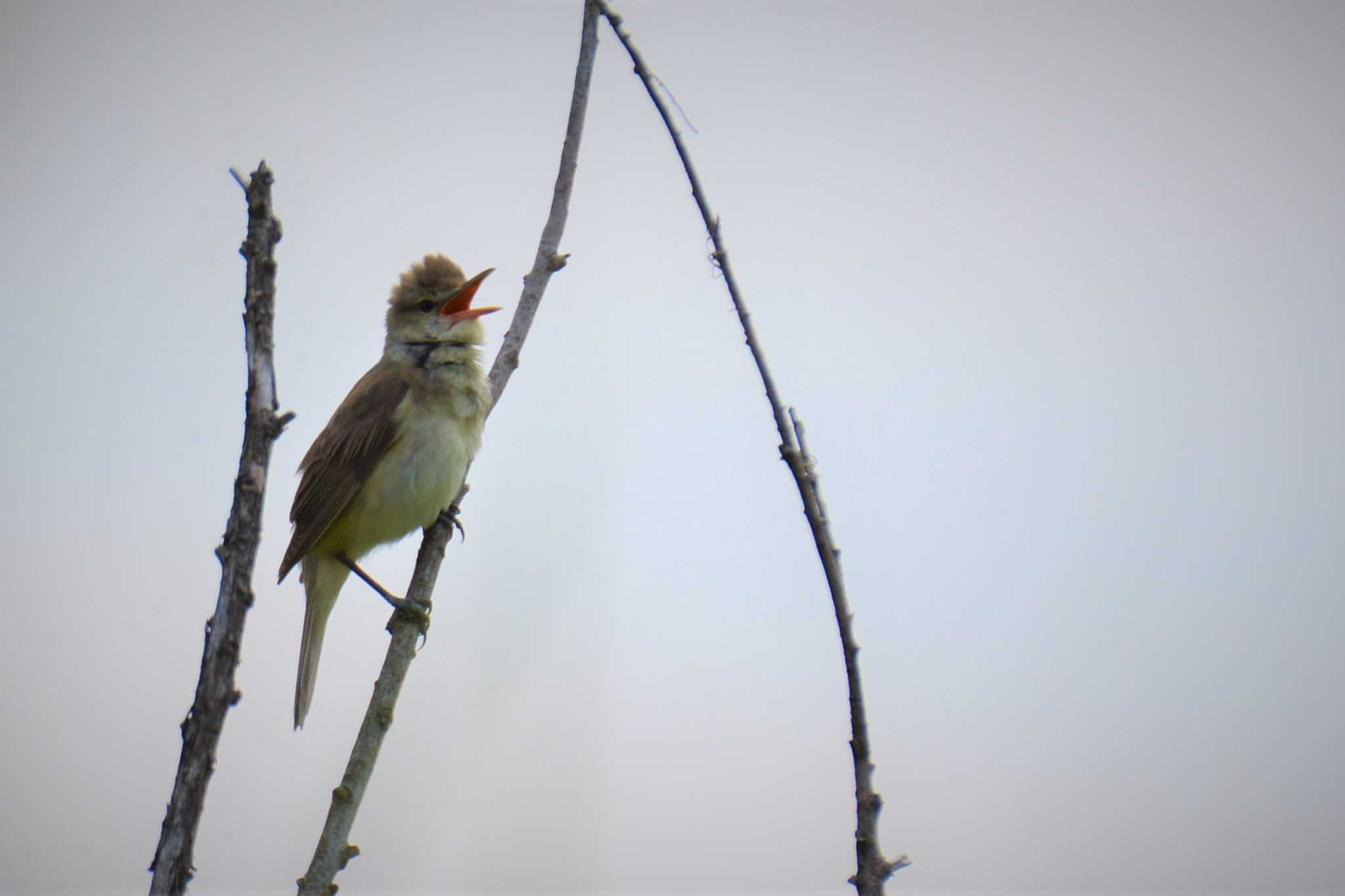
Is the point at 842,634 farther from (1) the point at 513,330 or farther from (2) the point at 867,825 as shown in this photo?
(1) the point at 513,330

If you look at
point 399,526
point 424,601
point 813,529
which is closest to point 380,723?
point 424,601

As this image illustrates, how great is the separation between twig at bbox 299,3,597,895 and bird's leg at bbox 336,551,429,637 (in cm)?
4

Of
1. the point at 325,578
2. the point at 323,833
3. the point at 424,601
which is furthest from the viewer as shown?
the point at 325,578

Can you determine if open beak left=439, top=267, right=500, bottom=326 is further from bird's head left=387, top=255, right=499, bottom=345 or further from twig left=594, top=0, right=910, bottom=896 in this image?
twig left=594, top=0, right=910, bottom=896

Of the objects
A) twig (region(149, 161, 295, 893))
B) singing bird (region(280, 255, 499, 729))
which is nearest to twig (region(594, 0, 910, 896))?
twig (region(149, 161, 295, 893))

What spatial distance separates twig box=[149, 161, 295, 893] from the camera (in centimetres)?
176

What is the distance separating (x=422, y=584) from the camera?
11.9ft

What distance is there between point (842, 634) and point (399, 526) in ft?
9.81

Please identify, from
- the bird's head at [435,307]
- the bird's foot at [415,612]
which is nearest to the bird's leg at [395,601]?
the bird's foot at [415,612]

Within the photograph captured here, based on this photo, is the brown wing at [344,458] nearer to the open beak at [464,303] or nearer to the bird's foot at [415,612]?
the open beak at [464,303]

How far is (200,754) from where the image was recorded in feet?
5.82

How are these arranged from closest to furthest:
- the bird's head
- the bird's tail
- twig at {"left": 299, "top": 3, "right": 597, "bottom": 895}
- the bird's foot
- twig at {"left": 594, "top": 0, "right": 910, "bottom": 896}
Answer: twig at {"left": 594, "top": 0, "right": 910, "bottom": 896} → twig at {"left": 299, "top": 3, "right": 597, "bottom": 895} → the bird's foot → the bird's tail → the bird's head

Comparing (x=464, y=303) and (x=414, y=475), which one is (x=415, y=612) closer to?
(x=414, y=475)

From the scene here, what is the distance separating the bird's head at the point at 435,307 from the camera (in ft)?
15.1
